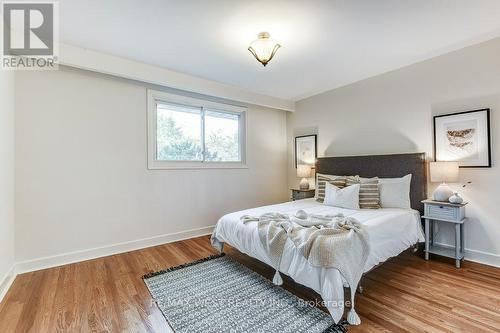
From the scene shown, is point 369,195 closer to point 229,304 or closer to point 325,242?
point 325,242

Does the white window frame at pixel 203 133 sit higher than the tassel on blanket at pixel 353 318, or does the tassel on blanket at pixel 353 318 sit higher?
the white window frame at pixel 203 133

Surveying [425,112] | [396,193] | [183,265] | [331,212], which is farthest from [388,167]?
[183,265]

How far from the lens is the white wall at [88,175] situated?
8.46 ft

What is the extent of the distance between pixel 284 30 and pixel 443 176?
2.48 m

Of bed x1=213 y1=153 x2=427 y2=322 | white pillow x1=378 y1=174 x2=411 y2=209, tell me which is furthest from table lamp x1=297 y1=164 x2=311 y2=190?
white pillow x1=378 y1=174 x2=411 y2=209

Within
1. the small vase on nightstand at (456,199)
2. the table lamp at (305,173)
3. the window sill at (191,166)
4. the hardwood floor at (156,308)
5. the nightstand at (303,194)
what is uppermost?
the window sill at (191,166)

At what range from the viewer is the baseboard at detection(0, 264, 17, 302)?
6.77ft

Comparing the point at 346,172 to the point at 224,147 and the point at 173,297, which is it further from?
the point at 173,297

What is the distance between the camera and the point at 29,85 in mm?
2586

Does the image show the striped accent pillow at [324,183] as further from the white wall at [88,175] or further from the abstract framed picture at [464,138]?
the white wall at [88,175]

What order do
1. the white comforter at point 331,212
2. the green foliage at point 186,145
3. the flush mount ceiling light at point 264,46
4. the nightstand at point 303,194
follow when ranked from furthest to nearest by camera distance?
the nightstand at point 303,194 → the green foliage at point 186,145 → the flush mount ceiling light at point 264,46 → the white comforter at point 331,212

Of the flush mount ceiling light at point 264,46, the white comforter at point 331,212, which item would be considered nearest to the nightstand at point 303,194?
the white comforter at point 331,212

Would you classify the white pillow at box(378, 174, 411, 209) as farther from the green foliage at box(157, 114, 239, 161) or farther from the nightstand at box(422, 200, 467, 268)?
the green foliage at box(157, 114, 239, 161)

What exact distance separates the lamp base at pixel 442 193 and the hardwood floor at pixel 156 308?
77 cm
